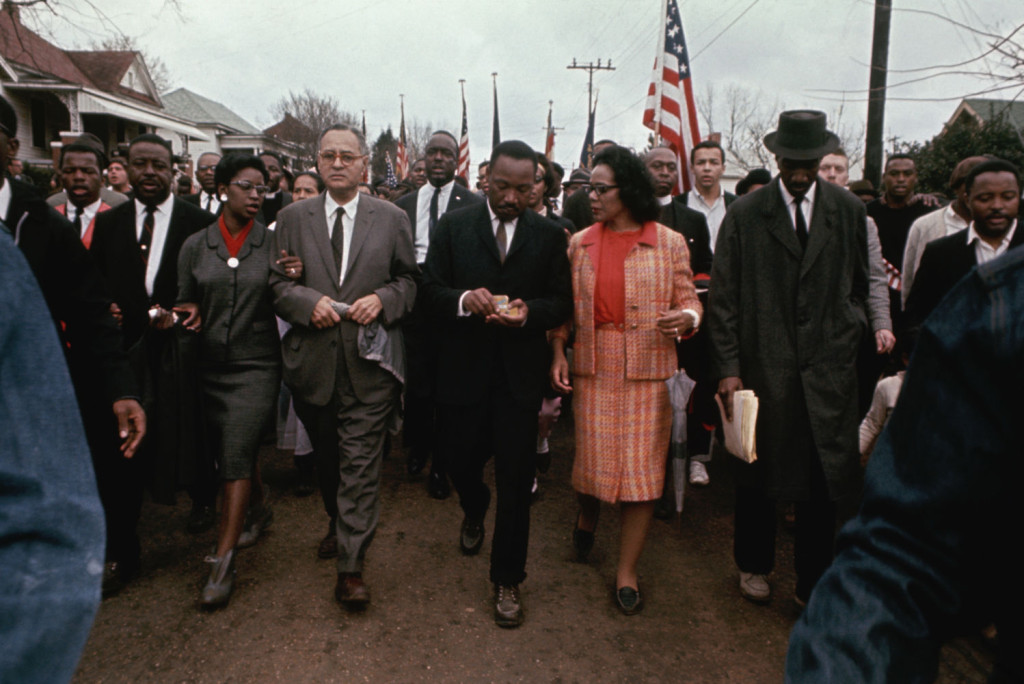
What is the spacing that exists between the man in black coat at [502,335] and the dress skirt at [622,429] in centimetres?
31

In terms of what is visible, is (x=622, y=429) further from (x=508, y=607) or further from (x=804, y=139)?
(x=804, y=139)

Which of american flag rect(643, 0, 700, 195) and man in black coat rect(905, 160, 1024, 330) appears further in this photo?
american flag rect(643, 0, 700, 195)

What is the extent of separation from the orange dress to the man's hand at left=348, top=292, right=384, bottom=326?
108 centimetres

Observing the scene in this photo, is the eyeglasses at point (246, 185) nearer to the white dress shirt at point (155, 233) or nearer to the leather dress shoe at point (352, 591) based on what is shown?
the white dress shirt at point (155, 233)

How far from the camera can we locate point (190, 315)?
4086 mm

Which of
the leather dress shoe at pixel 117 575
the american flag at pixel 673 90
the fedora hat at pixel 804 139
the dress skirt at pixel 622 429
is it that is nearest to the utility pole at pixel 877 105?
the american flag at pixel 673 90

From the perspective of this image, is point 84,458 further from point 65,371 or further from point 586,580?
point 586,580

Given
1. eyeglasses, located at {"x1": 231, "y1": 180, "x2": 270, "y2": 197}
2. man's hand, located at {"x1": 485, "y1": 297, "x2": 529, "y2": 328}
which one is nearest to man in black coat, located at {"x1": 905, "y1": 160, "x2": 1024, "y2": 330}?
man's hand, located at {"x1": 485, "y1": 297, "x2": 529, "y2": 328}

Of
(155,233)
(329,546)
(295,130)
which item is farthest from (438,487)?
(295,130)

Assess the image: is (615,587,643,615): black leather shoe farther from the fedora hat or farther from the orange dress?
the fedora hat

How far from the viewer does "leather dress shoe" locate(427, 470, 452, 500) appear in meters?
5.54

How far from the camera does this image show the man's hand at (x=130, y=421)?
115 inches

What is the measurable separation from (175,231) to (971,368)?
14.6 feet

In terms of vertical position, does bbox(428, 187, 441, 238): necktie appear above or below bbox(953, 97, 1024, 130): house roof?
below
